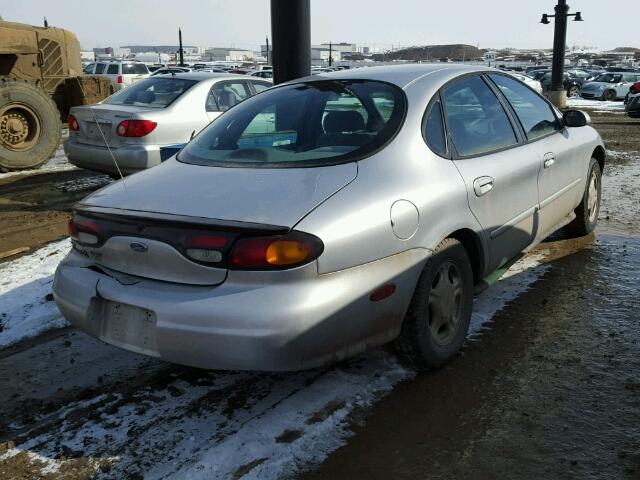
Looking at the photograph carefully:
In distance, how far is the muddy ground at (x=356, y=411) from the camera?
262cm

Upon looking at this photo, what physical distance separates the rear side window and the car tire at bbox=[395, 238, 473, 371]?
1.61ft

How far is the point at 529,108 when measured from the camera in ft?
15.0

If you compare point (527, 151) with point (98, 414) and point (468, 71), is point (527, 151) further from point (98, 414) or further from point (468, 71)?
point (98, 414)

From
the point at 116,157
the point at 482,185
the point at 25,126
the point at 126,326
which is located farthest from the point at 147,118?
the point at 126,326

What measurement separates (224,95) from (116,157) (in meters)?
1.72

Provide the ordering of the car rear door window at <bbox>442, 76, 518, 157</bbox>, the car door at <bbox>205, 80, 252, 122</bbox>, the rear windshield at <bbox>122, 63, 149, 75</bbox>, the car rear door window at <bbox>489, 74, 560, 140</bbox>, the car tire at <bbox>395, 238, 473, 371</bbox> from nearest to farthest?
the car tire at <bbox>395, 238, 473, 371</bbox>
the car rear door window at <bbox>442, 76, 518, 157</bbox>
the car rear door window at <bbox>489, 74, 560, 140</bbox>
the car door at <bbox>205, 80, 252, 122</bbox>
the rear windshield at <bbox>122, 63, 149, 75</bbox>

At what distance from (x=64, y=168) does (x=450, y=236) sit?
8.20m

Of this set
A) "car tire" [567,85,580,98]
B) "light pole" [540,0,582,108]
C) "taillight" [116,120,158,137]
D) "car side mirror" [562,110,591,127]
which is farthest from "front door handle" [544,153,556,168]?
"car tire" [567,85,580,98]

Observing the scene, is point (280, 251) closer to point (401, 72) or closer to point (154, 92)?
point (401, 72)

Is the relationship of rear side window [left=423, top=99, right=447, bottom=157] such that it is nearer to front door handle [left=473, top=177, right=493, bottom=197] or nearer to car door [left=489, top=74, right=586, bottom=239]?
front door handle [left=473, top=177, right=493, bottom=197]

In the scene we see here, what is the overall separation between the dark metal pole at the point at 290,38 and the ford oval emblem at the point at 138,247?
12.6ft

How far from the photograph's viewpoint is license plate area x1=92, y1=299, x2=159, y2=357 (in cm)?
272

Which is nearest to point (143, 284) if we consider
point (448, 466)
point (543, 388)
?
point (448, 466)

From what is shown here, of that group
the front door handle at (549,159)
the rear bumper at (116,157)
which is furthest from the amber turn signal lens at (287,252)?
the rear bumper at (116,157)
